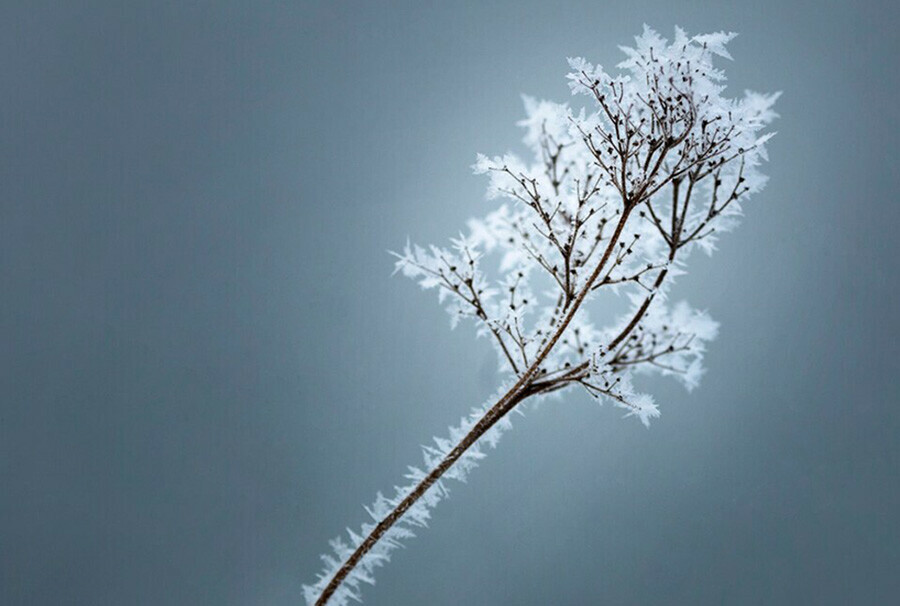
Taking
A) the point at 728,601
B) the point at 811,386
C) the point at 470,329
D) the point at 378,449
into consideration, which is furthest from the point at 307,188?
the point at 728,601

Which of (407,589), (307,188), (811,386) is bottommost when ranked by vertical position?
(407,589)

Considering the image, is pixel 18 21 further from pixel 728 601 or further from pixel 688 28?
pixel 728 601

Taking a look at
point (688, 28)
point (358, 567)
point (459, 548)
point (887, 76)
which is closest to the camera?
point (358, 567)

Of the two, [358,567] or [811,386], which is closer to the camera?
[358,567]

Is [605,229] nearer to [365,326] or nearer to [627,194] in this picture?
[627,194]

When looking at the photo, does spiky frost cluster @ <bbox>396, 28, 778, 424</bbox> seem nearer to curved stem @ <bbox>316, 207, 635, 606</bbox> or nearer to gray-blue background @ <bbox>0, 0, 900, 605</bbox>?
curved stem @ <bbox>316, 207, 635, 606</bbox>

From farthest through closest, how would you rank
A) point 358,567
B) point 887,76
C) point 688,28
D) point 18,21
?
→ point 887,76 → point 688,28 → point 18,21 → point 358,567

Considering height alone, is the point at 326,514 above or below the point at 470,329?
below
